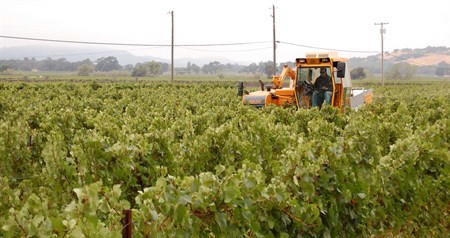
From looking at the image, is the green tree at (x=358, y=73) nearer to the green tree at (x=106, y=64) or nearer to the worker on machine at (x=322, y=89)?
the green tree at (x=106, y=64)

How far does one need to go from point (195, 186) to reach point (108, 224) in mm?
747

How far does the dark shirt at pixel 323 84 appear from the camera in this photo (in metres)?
13.3

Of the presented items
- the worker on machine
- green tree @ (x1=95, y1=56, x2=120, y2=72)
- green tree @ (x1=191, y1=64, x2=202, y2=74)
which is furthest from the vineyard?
green tree @ (x1=191, y1=64, x2=202, y2=74)

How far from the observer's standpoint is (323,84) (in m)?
13.4

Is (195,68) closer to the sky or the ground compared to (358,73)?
closer to the sky

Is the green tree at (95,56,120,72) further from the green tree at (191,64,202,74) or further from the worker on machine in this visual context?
the worker on machine

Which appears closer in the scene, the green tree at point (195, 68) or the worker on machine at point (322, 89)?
the worker on machine at point (322, 89)

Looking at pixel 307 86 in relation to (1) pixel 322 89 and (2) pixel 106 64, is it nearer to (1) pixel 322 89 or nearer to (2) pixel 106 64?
(1) pixel 322 89

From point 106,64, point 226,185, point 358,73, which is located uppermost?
point 106,64

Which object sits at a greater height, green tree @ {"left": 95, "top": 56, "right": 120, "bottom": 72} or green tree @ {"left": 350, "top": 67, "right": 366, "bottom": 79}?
green tree @ {"left": 95, "top": 56, "right": 120, "bottom": 72}

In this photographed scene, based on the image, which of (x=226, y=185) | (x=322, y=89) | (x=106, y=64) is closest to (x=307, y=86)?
(x=322, y=89)

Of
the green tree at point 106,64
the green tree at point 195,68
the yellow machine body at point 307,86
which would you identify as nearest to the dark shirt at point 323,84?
the yellow machine body at point 307,86

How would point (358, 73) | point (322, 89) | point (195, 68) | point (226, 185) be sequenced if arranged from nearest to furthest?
1. point (226, 185)
2. point (322, 89)
3. point (358, 73)
4. point (195, 68)

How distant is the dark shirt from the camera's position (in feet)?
43.6
